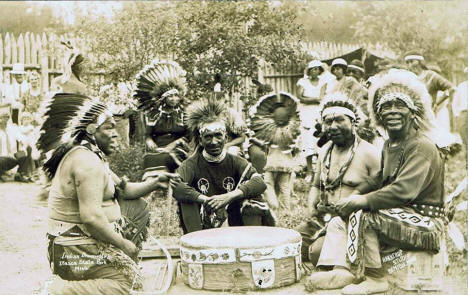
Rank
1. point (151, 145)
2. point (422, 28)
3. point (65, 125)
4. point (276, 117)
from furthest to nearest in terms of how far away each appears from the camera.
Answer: point (422, 28) < point (151, 145) < point (276, 117) < point (65, 125)

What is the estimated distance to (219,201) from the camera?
507 cm

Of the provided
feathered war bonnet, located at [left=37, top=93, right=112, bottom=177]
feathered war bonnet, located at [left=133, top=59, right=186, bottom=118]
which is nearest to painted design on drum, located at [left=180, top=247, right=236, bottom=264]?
feathered war bonnet, located at [left=37, top=93, right=112, bottom=177]

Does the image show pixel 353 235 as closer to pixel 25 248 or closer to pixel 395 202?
pixel 395 202

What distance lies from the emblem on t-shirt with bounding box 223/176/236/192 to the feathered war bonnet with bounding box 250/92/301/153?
44.0 inches

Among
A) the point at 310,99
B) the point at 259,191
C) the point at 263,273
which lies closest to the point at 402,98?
the point at 259,191

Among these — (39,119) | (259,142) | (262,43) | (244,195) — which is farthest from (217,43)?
(39,119)

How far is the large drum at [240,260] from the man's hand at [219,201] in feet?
1.22

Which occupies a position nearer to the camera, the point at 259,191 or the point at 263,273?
the point at 263,273

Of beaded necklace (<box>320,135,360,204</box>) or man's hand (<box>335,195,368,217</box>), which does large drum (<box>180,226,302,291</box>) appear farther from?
beaded necklace (<box>320,135,360,204</box>)

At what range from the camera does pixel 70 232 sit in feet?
13.6

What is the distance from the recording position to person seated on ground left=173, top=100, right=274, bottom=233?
5.22 meters

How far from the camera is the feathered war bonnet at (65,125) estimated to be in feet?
13.7

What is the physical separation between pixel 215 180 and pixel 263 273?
1.09 meters

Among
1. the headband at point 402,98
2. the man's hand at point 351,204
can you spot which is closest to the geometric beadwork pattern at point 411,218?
the man's hand at point 351,204
